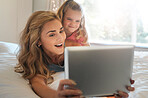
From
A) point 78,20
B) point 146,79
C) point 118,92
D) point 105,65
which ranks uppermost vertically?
point 78,20

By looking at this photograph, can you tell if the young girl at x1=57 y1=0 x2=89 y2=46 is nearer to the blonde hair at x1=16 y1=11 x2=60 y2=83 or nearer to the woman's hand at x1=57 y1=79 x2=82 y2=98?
the blonde hair at x1=16 y1=11 x2=60 y2=83

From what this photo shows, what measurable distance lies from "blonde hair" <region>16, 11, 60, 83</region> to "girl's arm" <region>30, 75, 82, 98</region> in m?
0.07

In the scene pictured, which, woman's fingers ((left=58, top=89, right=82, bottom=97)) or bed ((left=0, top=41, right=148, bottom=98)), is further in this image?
bed ((left=0, top=41, right=148, bottom=98))

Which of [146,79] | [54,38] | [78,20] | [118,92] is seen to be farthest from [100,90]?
[78,20]

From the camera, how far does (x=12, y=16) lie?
317cm

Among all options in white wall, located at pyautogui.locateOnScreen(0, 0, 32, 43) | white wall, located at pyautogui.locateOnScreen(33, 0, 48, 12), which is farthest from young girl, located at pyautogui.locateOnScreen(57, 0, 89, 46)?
white wall, located at pyautogui.locateOnScreen(33, 0, 48, 12)

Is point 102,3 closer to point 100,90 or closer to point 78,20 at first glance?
point 78,20

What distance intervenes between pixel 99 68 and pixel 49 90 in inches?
11.7

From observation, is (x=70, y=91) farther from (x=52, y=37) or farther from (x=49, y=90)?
(x=52, y=37)

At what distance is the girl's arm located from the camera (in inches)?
26.9

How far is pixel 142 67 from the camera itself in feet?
5.19

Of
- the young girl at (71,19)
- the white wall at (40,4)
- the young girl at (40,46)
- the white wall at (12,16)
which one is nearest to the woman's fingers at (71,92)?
the young girl at (40,46)

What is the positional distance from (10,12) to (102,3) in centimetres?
158

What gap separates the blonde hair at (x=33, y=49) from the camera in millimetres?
1113
